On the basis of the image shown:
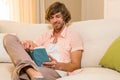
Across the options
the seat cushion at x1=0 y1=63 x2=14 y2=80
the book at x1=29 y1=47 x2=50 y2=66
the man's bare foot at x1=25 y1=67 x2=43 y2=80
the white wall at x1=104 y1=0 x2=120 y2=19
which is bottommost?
the seat cushion at x1=0 y1=63 x2=14 y2=80

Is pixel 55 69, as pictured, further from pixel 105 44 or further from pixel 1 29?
pixel 1 29

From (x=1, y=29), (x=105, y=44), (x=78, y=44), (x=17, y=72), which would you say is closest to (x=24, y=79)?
(x=17, y=72)

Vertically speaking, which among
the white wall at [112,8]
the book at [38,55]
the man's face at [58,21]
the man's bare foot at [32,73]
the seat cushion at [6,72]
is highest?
the white wall at [112,8]

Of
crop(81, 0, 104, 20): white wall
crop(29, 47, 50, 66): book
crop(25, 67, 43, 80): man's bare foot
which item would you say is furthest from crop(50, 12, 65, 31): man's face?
crop(81, 0, 104, 20): white wall

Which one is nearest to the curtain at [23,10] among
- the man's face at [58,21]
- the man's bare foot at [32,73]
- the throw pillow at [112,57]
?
the man's face at [58,21]

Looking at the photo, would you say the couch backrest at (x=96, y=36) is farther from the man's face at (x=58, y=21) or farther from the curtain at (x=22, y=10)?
the curtain at (x=22, y=10)

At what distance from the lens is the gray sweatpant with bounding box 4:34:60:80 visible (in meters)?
1.70

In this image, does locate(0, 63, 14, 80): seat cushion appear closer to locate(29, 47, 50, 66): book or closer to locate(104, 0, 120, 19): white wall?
locate(29, 47, 50, 66): book

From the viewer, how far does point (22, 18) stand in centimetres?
371

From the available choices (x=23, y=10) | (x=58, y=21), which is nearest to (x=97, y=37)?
(x=58, y=21)

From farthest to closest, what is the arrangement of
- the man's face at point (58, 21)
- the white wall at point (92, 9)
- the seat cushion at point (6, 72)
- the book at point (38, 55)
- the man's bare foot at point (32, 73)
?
the white wall at point (92, 9) < the man's face at point (58, 21) < the book at point (38, 55) < the seat cushion at point (6, 72) < the man's bare foot at point (32, 73)

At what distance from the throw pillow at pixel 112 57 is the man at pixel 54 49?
0.23 metres

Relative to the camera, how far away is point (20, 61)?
171 cm

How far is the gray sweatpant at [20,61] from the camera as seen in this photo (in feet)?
5.57
